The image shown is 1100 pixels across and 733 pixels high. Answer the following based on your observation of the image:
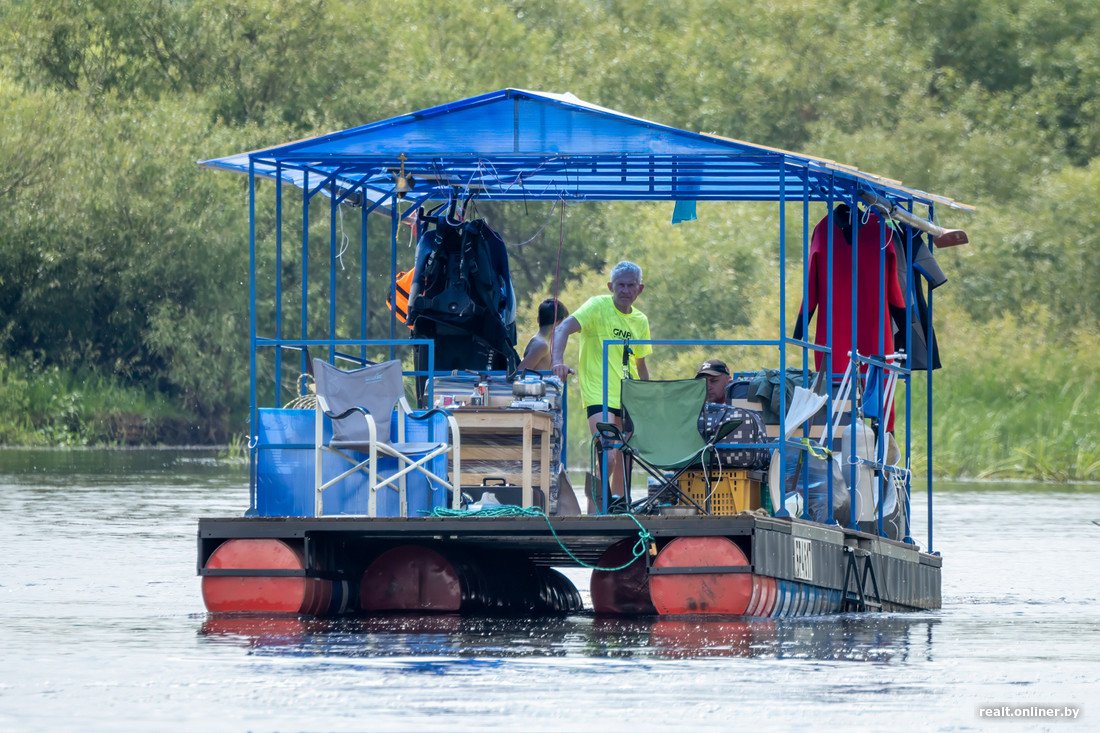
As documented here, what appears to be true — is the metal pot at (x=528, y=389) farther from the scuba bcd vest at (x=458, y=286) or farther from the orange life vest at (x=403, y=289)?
the orange life vest at (x=403, y=289)

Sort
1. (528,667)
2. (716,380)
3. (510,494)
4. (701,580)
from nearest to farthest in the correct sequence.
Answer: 1. (528,667)
2. (701,580)
3. (510,494)
4. (716,380)

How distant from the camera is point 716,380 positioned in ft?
39.8

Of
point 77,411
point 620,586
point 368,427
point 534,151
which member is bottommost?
point 620,586

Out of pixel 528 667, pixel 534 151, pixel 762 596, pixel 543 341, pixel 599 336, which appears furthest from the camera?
pixel 543 341

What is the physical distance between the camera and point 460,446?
430 inches

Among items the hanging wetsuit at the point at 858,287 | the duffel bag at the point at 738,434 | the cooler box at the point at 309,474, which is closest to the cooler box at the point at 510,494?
the cooler box at the point at 309,474

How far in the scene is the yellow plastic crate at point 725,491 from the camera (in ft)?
37.0

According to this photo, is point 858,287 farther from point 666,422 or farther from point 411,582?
point 411,582

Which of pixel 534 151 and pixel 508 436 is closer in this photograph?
pixel 534 151

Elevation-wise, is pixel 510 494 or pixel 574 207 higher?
pixel 574 207

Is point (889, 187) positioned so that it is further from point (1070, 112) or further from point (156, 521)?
point (1070, 112)

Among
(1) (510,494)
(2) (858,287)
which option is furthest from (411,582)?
(2) (858,287)

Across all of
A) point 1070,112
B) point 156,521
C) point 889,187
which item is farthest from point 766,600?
point 1070,112

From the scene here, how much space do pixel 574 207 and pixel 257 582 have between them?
29.4 m
